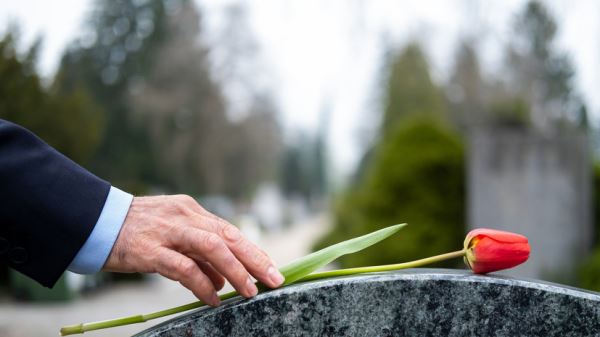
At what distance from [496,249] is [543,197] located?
562 centimetres

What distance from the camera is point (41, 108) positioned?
10.7 m

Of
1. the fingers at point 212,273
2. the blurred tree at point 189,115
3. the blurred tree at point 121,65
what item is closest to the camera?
the fingers at point 212,273

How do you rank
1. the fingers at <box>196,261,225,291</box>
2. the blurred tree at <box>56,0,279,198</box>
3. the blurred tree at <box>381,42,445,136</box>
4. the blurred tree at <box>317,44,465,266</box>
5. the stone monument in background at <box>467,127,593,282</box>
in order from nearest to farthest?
the fingers at <box>196,261,225,291</box> → the stone monument in background at <box>467,127,593,282</box> → the blurred tree at <box>317,44,465,266</box> → the blurred tree at <box>56,0,279,198</box> → the blurred tree at <box>381,42,445,136</box>

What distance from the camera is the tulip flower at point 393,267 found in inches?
52.4

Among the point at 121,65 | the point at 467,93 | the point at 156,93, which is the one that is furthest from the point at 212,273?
the point at 467,93

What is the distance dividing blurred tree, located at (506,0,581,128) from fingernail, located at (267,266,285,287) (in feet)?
54.9

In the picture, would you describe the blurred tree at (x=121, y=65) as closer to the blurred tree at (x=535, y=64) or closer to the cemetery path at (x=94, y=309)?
the cemetery path at (x=94, y=309)

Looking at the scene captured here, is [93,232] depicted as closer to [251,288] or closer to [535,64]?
[251,288]

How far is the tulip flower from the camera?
133 cm

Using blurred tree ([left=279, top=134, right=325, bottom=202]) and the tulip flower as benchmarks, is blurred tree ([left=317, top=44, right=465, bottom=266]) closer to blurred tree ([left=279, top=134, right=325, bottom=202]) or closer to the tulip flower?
the tulip flower

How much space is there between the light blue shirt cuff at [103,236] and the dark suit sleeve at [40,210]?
12 millimetres

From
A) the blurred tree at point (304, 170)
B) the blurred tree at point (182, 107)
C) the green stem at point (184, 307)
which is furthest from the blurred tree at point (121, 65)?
the blurred tree at point (304, 170)

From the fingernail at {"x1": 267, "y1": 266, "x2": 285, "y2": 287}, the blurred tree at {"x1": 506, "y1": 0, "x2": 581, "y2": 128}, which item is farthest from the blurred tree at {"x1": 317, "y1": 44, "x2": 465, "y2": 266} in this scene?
the blurred tree at {"x1": 506, "y1": 0, "x2": 581, "y2": 128}

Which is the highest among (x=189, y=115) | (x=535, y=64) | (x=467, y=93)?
(x=189, y=115)
